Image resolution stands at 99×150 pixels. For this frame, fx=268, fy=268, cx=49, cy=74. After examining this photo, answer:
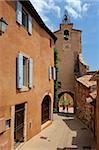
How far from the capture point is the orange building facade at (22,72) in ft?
33.5

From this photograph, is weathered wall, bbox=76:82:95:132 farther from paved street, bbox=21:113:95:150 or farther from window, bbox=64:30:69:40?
window, bbox=64:30:69:40

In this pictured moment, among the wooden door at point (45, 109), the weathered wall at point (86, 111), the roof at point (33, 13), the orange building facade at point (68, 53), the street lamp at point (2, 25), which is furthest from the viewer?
the orange building facade at point (68, 53)

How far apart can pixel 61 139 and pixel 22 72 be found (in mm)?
4813

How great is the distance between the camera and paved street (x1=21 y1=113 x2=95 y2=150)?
42.2ft

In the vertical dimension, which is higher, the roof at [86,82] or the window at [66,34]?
the window at [66,34]

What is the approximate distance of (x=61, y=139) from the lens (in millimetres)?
14711

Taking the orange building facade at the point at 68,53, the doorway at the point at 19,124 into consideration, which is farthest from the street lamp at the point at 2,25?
the orange building facade at the point at 68,53

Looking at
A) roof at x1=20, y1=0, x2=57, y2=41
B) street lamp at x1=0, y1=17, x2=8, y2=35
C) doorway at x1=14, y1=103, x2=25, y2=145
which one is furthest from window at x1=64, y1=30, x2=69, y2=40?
street lamp at x1=0, y1=17, x2=8, y2=35

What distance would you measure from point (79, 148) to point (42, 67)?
6.28 meters

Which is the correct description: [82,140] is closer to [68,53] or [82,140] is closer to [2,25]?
[2,25]

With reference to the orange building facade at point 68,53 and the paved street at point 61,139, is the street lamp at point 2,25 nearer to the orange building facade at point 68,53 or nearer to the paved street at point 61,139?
the paved street at point 61,139

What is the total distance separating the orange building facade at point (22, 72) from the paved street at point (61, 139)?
506 millimetres

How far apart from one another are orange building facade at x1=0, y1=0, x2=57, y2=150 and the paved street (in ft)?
1.66

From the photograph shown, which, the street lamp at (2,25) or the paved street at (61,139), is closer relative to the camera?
the street lamp at (2,25)
